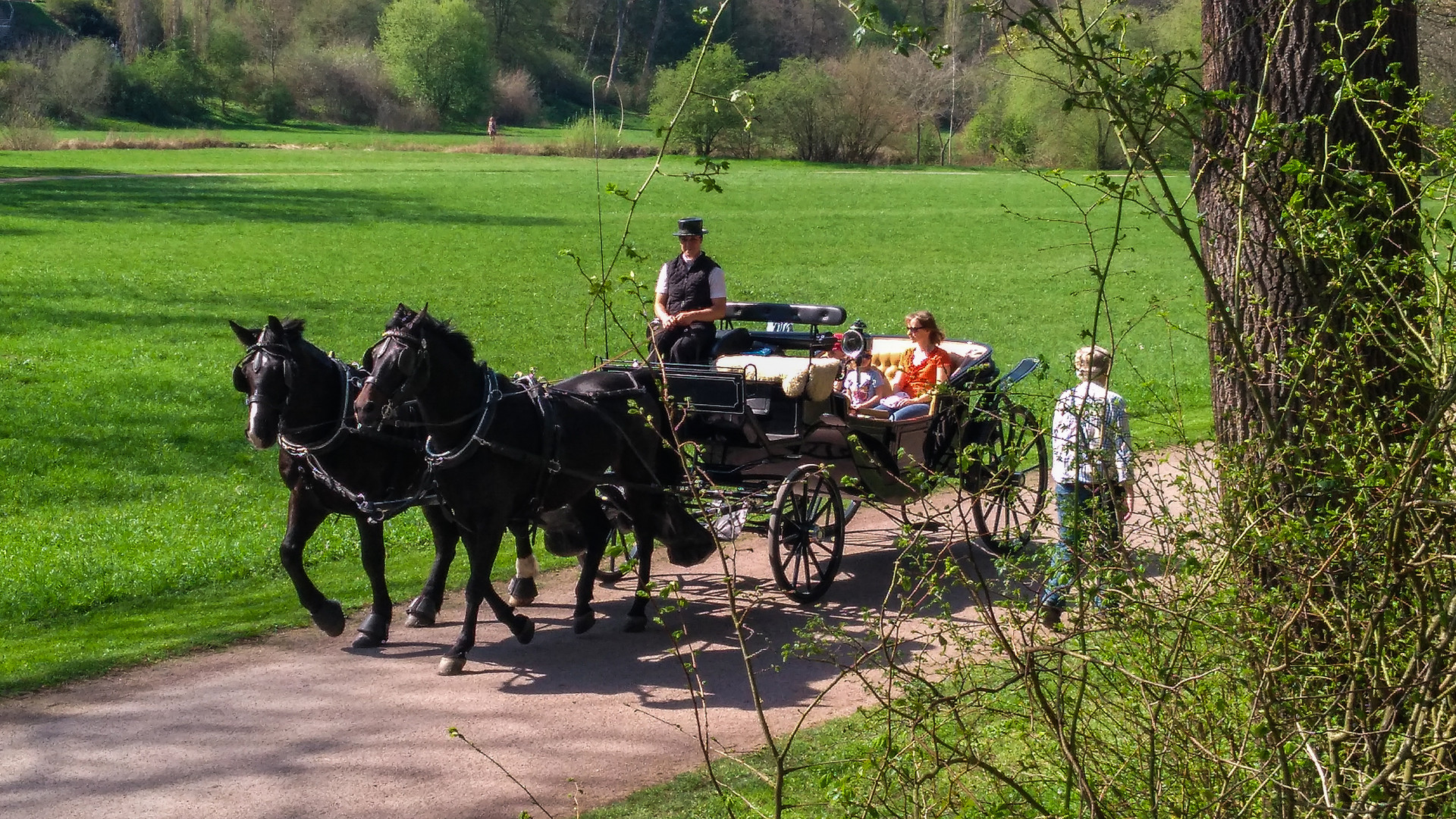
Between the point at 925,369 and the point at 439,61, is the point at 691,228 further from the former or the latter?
the point at 439,61

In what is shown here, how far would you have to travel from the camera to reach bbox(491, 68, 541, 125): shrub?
107m

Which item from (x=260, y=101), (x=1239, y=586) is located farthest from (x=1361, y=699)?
(x=260, y=101)

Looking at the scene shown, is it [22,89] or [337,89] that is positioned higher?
[337,89]

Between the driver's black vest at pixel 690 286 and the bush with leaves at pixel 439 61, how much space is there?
9572 cm

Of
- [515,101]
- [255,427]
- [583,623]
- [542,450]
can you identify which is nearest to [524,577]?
[583,623]

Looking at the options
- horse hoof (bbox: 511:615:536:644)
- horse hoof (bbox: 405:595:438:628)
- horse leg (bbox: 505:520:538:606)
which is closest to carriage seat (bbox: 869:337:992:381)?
horse leg (bbox: 505:520:538:606)

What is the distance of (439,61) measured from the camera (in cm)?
10238

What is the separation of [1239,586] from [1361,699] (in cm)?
40

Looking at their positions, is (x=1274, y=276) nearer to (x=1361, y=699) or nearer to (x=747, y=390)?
(x=1361, y=699)

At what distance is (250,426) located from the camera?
25.5 feet

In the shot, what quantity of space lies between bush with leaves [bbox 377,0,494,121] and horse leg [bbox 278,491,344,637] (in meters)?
97.2

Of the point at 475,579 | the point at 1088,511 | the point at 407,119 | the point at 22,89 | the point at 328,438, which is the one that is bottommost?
the point at 475,579

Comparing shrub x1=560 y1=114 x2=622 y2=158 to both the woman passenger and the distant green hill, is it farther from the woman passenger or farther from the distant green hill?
the woman passenger

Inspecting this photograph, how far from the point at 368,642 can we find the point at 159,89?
88967mm
